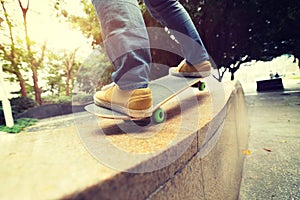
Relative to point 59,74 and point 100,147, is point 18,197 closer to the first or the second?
point 100,147

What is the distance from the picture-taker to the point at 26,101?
42.6ft

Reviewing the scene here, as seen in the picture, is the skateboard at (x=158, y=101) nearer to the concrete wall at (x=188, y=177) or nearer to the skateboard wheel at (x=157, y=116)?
the skateboard wheel at (x=157, y=116)

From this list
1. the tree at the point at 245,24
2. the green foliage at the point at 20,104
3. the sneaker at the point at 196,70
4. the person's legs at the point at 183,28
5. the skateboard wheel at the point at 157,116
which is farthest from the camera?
the green foliage at the point at 20,104

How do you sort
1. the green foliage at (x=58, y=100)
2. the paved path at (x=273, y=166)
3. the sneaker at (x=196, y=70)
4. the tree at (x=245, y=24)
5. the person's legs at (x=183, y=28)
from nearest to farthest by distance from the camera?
the paved path at (x=273, y=166) → the person's legs at (x=183, y=28) → the sneaker at (x=196, y=70) → the tree at (x=245, y=24) → the green foliage at (x=58, y=100)

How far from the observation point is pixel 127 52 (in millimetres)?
1083

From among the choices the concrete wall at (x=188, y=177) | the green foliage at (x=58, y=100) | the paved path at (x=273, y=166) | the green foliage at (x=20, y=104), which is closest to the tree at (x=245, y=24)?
the paved path at (x=273, y=166)

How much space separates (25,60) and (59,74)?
1067cm

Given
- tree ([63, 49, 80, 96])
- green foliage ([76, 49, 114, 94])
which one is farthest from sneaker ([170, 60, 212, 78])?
green foliage ([76, 49, 114, 94])

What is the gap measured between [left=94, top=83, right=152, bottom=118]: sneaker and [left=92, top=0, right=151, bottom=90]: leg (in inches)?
1.9

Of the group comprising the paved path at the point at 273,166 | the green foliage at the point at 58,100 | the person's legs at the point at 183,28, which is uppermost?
the person's legs at the point at 183,28

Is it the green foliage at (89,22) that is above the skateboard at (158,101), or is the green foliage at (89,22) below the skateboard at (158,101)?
above

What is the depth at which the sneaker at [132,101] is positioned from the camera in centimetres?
108

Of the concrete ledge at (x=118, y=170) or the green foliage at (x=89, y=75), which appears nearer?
the concrete ledge at (x=118, y=170)

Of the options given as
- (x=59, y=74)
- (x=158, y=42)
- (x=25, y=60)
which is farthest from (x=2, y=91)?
(x=59, y=74)
